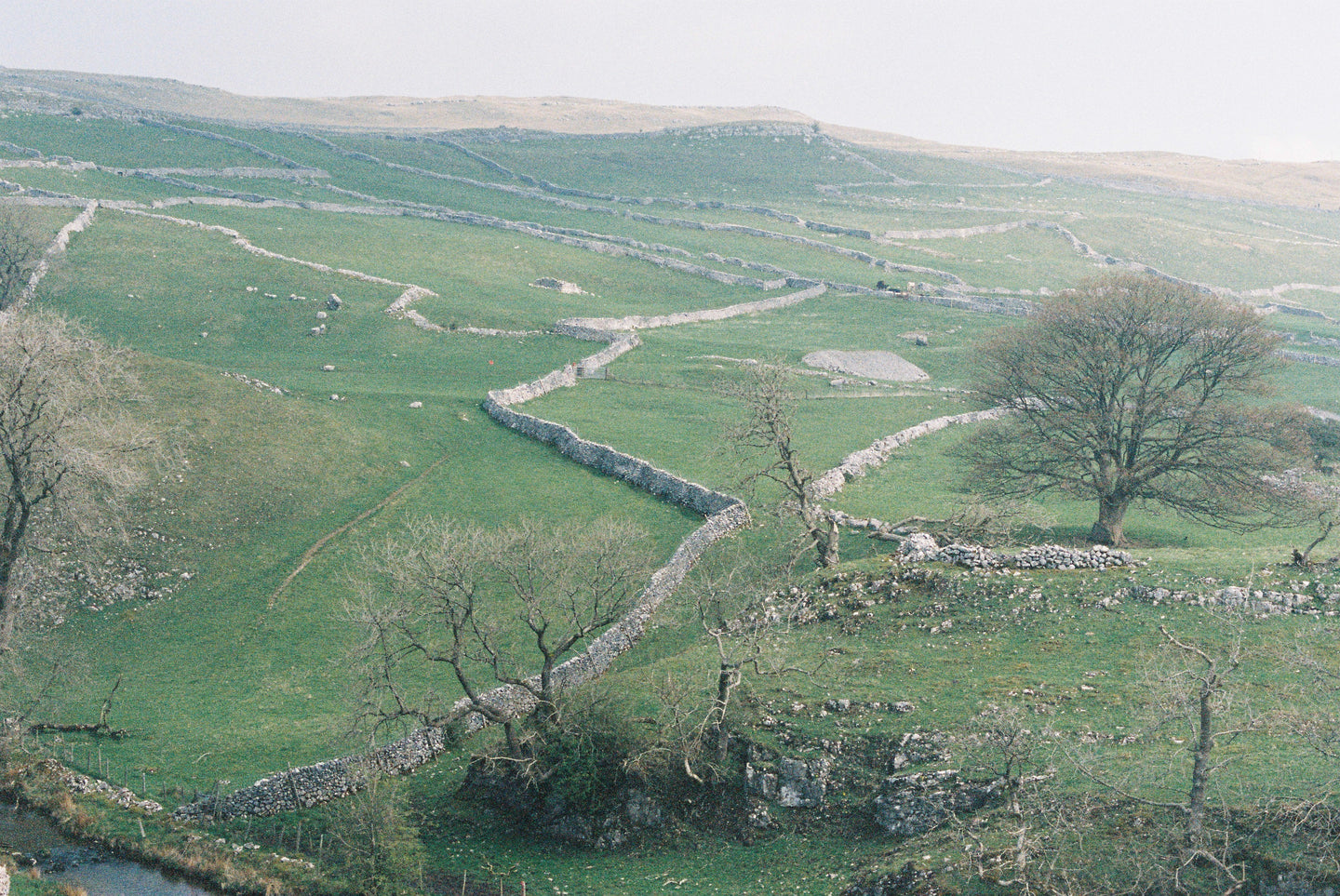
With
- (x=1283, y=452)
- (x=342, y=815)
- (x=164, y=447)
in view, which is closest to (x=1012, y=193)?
(x=1283, y=452)

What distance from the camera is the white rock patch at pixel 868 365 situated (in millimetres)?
75750

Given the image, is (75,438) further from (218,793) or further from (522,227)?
(522,227)

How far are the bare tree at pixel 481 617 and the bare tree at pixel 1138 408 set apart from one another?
56.3 feet

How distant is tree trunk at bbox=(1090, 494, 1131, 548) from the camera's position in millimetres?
41625

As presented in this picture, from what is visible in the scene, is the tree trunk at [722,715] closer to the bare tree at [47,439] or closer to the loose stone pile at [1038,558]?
the loose stone pile at [1038,558]

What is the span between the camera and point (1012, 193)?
170500 millimetres

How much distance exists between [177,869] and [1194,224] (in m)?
160

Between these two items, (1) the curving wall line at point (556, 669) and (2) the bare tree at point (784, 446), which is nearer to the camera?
(1) the curving wall line at point (556, 669)

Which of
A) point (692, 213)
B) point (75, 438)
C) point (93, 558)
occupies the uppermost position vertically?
point (692, 213)

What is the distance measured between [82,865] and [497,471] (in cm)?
2705

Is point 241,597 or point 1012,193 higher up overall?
point 1012,193

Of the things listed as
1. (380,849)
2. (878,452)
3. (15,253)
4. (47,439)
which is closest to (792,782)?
(380,849)

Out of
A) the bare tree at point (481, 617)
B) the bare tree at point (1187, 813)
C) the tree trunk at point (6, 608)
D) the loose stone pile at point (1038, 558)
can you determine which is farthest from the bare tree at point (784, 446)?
the tree trunk at point (6, 608)

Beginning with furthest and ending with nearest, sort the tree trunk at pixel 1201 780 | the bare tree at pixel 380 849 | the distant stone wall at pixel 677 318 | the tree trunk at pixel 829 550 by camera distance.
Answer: the distant stone wall at pixel 677 318 < the tree trunk at pixel 829 550 < the bare tree at pixel 380 849 < the tree trunk at pixel 1201 780
